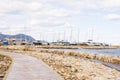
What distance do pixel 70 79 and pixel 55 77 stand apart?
107 inches

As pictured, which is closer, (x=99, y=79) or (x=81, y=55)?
(x=99, y=79)

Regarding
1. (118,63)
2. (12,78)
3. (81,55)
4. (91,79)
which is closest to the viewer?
(12,78)

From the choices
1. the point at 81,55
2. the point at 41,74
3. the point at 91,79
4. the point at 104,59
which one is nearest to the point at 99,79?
the point at 91,79

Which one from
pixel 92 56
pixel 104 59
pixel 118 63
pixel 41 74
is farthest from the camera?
pixel 92 56

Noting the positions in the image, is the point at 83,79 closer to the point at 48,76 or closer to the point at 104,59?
the point at 48,76

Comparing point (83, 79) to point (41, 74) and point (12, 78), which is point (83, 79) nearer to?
point (41, 74)

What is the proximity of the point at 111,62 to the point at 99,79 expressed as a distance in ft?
78.2

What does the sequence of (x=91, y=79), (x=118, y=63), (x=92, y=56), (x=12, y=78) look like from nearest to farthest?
(x=12, y=78)
(x=91, y=79)
(x=118, y=63)
(x=92, y=56)

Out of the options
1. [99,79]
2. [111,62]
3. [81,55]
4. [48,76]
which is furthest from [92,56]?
[48,76]

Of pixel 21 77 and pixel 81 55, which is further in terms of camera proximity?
pixel 81 55

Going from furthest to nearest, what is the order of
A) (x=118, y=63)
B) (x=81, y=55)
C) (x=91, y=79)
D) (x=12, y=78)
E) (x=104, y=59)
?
1. (x=81, y=55)
2. (x=104, y=59)
3. (x=118, y=63)
4. (x=91, y=79)
5. (x=12, y=78)

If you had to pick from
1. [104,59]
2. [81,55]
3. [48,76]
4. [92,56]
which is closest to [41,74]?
[48,76]

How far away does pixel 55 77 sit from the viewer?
23.5m

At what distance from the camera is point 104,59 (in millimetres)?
55219
